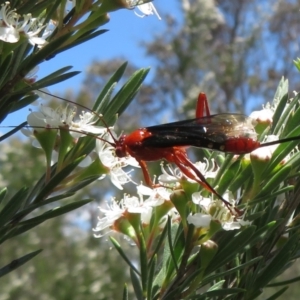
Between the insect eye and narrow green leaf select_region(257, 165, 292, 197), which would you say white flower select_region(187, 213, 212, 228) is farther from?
the insect eye

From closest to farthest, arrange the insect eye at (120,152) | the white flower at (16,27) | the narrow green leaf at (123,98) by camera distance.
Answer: the white flower at (16,27)
the narrow green leaf at (123,98)
the insect eye at (120,152)

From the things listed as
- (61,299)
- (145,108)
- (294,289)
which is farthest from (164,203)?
(145,108)

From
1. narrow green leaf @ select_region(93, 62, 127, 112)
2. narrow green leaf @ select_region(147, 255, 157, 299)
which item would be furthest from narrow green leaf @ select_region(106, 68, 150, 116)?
narrow green leaf @ select_region(147, 255, 157, 299)

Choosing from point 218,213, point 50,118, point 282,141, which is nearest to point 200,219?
point 218,213

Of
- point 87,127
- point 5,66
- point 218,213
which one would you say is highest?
point 5,66

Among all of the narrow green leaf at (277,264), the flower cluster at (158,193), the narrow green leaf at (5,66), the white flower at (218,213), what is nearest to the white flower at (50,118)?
the flower cluster at (158,193)

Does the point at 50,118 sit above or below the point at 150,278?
above

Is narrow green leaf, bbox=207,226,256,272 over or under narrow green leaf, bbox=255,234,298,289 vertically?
over

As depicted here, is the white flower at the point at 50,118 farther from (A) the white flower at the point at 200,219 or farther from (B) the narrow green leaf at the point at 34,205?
(A) the white flower at the point at 200,219

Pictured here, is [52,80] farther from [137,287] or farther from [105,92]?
[137,287]

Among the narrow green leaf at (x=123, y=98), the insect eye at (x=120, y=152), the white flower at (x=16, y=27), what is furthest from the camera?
the insect eye at (x=120, y=152)

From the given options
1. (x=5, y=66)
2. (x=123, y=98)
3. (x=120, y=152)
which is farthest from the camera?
(x=120, y=152)
